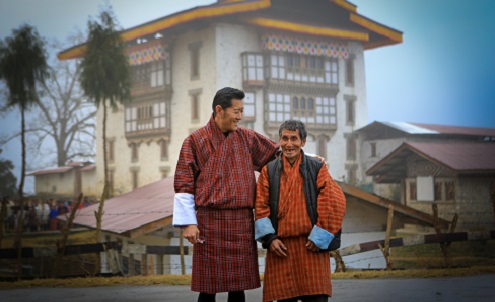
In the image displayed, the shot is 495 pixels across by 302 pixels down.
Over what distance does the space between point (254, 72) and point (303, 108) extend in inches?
68.4

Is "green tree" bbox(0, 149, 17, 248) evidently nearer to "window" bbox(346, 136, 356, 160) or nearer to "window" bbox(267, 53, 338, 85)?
"window" bbox(267, 53, 338, 85)

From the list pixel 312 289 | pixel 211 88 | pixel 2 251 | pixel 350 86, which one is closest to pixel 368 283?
pixel 312 289

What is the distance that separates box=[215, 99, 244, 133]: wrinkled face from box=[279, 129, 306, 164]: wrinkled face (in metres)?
0.28

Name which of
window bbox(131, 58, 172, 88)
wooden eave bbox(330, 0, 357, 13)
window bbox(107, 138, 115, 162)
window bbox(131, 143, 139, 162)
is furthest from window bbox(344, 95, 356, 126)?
window bbox(107, 138, 115, 162)

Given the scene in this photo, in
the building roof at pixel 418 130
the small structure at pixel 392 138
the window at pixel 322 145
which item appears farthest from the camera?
the window at pixel 322 145

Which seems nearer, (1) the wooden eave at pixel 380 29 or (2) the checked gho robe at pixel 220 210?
(2) the checked gho robe at pixel 220 210

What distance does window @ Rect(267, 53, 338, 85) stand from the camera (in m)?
19.3

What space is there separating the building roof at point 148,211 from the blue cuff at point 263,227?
7073 millimetres

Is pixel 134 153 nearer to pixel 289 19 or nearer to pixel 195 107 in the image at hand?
pixel 195 107

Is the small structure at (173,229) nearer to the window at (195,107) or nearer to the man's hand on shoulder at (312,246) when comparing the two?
the window at (195,107)

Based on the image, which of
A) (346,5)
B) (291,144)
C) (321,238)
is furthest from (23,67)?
(321,238)

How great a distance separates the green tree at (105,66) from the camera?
19.3 meters

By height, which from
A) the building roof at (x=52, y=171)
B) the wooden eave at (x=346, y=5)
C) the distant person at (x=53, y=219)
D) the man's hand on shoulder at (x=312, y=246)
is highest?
the wooden eave at (x=346, y=5)

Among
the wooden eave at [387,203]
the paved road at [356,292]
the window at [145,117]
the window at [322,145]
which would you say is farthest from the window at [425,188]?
the paved road at [356,292]
